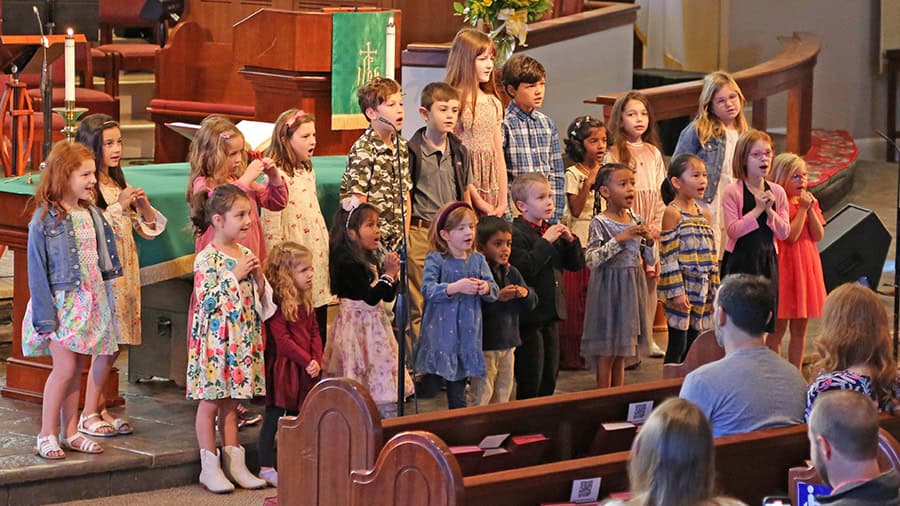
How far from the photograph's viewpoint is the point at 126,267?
19.3 feet

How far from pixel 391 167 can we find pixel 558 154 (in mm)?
904

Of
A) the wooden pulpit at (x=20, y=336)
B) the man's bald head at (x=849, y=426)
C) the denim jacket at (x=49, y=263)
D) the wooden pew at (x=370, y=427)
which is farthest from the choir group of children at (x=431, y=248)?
the man's bald head at (x=849, y=426)

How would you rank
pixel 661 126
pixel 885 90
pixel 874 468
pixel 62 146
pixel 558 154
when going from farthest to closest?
pixel 885 90 → pixel 661 126 → pixel 558 154 → pixel 62 146 → pixel 874 468

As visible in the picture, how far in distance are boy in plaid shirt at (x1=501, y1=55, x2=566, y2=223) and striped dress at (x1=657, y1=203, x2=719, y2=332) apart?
531mm

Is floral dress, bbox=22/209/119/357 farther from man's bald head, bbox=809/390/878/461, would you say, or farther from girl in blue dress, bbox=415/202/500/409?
man's bald head, bbox=809/390/878/461

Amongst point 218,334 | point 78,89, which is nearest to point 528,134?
point 218,334

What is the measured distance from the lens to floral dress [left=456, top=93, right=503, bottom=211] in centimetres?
662

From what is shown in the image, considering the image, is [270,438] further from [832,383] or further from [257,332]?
[832,383]

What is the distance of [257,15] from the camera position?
830cm

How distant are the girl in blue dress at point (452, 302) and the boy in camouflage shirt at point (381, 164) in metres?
0.32

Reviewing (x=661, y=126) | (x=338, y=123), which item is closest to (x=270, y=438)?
(x=338, y=123)

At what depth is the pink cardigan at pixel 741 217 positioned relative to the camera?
658cm

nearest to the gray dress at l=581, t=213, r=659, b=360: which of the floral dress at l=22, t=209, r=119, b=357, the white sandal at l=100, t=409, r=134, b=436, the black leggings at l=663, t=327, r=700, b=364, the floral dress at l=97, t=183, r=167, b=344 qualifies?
the black leggings at l=663, t=327, r=700, b=364

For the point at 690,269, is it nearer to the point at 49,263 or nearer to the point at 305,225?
the point at 305,225
